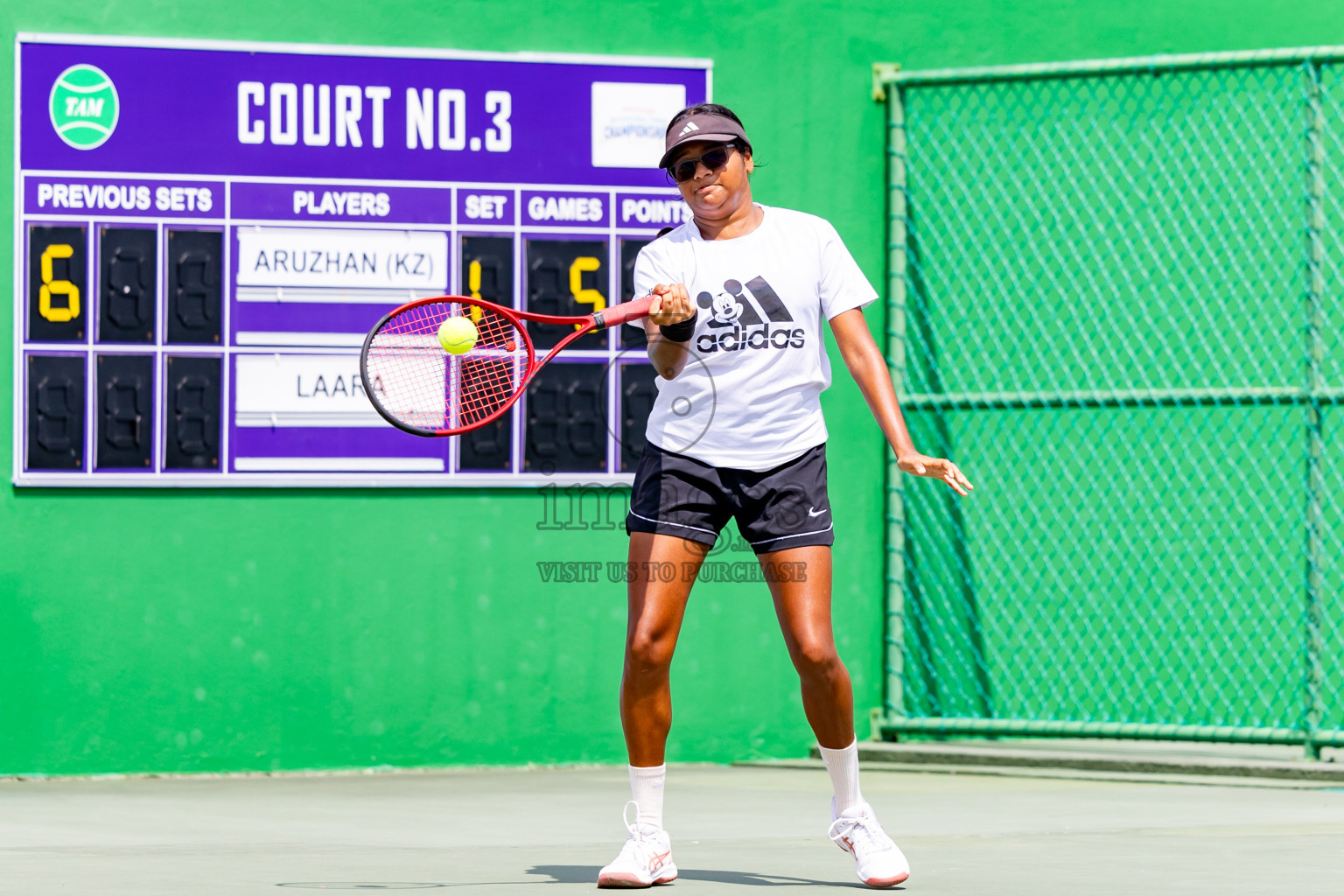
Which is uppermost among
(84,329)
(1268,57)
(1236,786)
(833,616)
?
(1268,57)

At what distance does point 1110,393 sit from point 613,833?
3.48m

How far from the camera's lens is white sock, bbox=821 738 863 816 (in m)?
5.56

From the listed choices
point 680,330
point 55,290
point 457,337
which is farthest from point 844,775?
point 55,290

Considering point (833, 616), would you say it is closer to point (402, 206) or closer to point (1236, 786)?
point (1236, 786)

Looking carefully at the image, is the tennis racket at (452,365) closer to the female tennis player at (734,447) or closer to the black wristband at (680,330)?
the black wristband at (680,330)

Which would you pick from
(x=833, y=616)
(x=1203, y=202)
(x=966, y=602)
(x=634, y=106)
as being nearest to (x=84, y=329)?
(x=634, y=106)

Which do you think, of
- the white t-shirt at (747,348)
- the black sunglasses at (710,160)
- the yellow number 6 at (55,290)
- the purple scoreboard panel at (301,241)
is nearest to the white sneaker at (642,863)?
the white t-shirt at (747,348)

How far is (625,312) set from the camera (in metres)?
5.35

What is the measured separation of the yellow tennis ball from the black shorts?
0.64m

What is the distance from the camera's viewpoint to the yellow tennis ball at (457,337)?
5.46 meters

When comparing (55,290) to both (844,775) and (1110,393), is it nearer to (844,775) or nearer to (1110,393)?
(844,775)

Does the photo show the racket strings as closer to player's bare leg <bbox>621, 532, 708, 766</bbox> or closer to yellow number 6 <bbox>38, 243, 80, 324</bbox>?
player's bare leg <bbox>621, 532, 708, 766</bbox>

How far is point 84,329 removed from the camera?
27.6ft

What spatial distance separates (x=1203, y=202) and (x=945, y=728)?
2.69m
